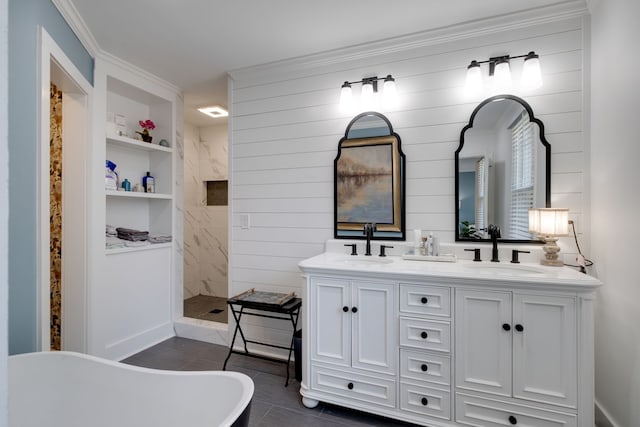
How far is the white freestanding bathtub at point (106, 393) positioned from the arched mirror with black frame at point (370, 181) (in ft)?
5.38

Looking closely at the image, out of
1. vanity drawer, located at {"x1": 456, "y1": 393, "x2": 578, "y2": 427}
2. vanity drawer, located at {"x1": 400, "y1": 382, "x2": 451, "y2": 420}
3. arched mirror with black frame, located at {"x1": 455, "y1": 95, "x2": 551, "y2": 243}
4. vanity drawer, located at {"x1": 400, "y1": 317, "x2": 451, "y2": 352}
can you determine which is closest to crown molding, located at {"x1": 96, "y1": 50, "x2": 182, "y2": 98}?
arched mirror with black frame, located at {"x1": 455, "y1": 95, "x2": 551, "y2": 243}

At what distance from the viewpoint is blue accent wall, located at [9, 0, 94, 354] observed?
Answer: 5.09ft

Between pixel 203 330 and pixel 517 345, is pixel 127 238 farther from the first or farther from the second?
pixel 517 345

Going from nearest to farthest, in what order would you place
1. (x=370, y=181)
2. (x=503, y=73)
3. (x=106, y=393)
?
(x=106, y=393) < (x=503, y=73) < (x=370, y=181)

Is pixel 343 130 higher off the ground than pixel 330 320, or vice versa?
pixel 343 130

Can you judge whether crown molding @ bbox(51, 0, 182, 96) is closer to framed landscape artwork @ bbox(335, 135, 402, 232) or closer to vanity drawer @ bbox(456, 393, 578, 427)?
framed landscape artwork @ bbox(335, 135, 402, 232)

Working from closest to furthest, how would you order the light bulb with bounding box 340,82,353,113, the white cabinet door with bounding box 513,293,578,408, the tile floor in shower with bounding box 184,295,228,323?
the white cabinet door with bounding box 513,293,578,408 → the light bulb with bounding box 340,82,353,113 → the tile floor in shower with bounding box 184,295,228,323

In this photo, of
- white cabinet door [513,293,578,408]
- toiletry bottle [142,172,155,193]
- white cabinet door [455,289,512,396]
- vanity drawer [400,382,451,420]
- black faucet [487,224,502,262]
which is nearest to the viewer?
white cabinet door [513,293,578,408]

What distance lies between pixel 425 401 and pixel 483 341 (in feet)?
1.69

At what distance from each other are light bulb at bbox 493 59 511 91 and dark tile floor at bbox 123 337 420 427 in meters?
2.40

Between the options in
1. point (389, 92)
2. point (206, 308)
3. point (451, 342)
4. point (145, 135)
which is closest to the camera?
point (451, 342)

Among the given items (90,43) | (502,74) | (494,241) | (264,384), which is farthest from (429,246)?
(90,43)

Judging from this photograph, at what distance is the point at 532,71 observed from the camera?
2113mm

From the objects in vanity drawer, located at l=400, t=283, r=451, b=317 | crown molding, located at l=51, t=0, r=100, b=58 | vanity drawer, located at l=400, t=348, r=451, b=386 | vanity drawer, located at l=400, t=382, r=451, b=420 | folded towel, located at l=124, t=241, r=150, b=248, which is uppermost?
crown molding, located at l=51, t=0, r=100, b=58
